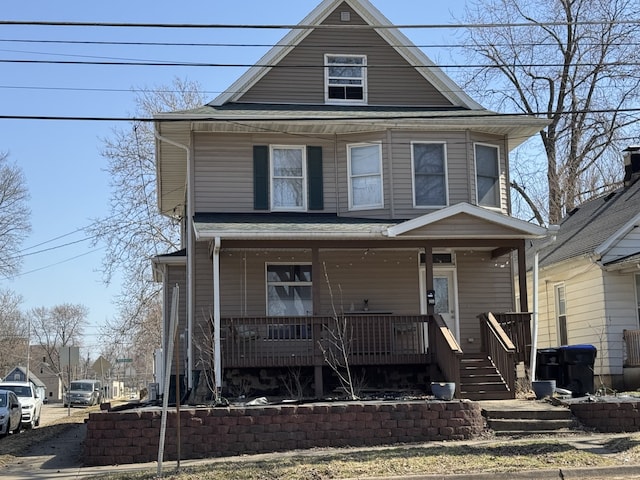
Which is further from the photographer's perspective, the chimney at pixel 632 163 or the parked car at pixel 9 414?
the chimney at pixel 632 163

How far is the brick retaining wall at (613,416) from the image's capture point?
13922 mm

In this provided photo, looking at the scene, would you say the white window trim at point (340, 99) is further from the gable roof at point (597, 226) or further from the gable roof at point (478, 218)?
the gable roof at point (597, 226)

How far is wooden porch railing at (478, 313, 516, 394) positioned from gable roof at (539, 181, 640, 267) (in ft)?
13.9

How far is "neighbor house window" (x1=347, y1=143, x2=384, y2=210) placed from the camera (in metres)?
19.1

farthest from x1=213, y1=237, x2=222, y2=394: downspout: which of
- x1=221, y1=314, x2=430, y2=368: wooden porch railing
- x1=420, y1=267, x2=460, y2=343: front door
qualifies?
x1=420, y1=267, x2=460, y2=343: front door

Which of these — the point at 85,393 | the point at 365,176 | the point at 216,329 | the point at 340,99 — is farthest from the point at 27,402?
the point at 85,393

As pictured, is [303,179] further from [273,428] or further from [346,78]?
[273,428]

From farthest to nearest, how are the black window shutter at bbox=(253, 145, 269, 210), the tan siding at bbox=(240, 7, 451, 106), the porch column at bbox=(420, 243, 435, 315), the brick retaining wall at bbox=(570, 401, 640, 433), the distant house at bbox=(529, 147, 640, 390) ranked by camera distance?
the tan siding at bbox=(240, 7, 451, 106) < the distant house at bbox=(529, 147, 640, 390) < the black window shutter at bbox=(253, 145, 269, 210) < the porch column at bbox=(420, 243, 435, 315) < the brick retaining wall at bbox=(570, 401, 640, 433)

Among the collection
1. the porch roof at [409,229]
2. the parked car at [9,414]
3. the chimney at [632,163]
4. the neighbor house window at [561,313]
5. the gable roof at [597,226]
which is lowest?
the parked car at [9,414]

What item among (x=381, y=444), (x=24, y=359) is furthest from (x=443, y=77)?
(x=24, y=359)

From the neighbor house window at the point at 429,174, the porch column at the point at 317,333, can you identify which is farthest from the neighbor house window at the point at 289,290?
the neighbor house window at the point at 429,174

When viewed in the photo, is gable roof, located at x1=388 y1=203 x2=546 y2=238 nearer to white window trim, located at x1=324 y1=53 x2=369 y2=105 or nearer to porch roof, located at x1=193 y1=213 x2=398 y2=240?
porch roof, located at x1=193 y1=213 x2=398 y2=240

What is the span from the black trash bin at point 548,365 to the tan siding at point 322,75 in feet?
22.1

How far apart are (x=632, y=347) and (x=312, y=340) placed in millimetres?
7796
